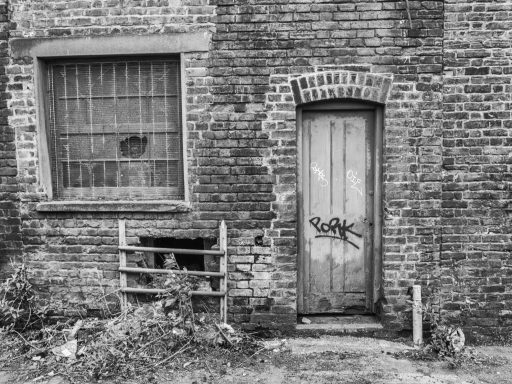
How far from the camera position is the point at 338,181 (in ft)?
16.6

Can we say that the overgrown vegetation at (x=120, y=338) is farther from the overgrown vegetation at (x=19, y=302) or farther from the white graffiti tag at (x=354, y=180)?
the white graffiti tag at (x=354, y=180)

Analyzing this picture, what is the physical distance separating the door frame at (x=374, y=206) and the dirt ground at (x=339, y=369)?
0.60 m

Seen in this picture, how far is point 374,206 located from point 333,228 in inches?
20.3

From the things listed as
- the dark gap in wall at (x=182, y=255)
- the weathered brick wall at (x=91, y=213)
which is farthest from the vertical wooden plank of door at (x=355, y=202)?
the dark gap in wall at (x=182, y=255)

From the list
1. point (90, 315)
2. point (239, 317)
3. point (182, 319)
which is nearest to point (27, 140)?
point (90, 315)

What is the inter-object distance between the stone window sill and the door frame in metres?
1.31

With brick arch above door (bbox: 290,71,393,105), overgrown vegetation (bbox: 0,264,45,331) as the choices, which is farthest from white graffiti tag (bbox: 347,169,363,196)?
overgrown vegetation (bbox: 0,264,45,331)

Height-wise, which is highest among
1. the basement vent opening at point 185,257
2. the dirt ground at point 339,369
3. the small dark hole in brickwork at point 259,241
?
the small dark hole in brickwork at point 259,241

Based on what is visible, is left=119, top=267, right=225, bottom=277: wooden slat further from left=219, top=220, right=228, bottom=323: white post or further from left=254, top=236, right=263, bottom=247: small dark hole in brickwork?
left=254, top=236, right=263, bottom=247: small dark hole in brickwork

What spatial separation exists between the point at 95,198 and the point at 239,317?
2112 mm

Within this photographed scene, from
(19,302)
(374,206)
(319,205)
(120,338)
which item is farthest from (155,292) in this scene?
(374,206)

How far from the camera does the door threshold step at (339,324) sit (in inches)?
196

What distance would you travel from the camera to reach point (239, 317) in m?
5.01

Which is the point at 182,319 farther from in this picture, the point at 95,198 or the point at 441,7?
the point at 441,7
